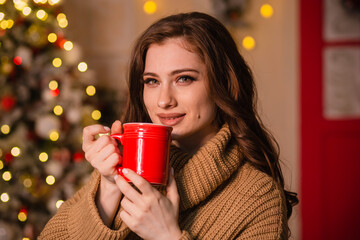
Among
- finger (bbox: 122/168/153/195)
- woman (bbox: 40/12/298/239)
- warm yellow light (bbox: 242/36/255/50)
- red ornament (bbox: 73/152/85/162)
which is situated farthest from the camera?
warm yellow light (bbox: 242/36/255/50)

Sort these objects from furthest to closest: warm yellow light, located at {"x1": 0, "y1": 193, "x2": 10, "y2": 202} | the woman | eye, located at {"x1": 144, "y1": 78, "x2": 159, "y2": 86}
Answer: warm yellow light, located at {"x1": 0, "y1": 193, "x2": 10, "y2": 202}
eye, located at {"x1": 144, "y1": 78, "x2": 159, "y2": 86}
the woman

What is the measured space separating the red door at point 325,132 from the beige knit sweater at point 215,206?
238 cm

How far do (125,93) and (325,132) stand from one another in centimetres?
178

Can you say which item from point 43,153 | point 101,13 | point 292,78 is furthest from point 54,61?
point 292,78

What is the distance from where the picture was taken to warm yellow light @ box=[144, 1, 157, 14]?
3826 millimetres

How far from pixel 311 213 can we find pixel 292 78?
3.93 ft

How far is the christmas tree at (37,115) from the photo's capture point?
8.84 feet

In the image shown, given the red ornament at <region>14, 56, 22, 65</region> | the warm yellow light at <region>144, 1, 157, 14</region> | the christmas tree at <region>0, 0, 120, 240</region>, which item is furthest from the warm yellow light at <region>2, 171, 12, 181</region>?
the warm yellow light at <region>144, 1, 157, 14</region>

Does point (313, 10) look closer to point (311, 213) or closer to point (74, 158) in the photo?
point (311, 213)

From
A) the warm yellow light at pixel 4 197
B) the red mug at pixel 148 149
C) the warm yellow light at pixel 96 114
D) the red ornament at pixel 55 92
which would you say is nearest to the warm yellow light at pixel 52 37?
the red ornament at pixel 55 92

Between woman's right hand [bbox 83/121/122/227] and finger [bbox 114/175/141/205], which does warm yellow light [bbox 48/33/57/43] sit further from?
finger [bbox 114/175/141/205]

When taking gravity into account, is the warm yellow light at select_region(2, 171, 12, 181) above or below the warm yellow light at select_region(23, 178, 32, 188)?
above

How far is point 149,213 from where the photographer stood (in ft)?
3.29

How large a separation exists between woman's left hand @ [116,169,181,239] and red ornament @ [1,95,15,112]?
196 cm
